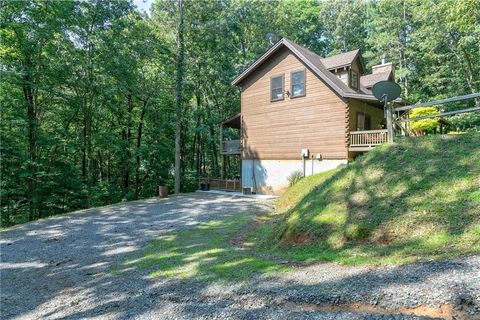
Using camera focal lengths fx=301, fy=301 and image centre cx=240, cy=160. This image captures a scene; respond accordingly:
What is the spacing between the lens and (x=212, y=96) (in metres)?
28.5

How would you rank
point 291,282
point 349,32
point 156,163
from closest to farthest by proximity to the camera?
point 291,282, point 156,163, point 349,32

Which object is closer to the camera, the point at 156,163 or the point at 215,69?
the point at 215,69

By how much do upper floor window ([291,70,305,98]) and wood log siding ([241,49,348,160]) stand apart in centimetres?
23

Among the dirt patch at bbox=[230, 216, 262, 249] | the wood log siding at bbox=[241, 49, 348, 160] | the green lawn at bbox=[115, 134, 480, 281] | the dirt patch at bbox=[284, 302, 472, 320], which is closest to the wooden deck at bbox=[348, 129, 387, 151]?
the wood log siding at bbox=[241, 49, 348, 160]

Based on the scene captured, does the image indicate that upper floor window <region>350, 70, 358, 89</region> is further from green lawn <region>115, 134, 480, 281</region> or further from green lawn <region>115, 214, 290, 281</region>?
green lawn <region>115, 214, 290, 281</region>

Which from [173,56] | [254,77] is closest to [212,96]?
[173,56]

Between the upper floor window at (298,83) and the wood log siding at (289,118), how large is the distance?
23 centimetres

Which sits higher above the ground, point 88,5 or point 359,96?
point 88,5

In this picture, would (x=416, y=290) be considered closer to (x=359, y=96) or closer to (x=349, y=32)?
(x=359, y=96)

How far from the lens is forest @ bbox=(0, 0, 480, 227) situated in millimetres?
18750

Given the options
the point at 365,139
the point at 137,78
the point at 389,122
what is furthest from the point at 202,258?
the point at 137,78

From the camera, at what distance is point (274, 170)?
18.4 metres

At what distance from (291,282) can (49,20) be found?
852 inches

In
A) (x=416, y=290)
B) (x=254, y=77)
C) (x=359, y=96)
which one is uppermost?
(x=254, y=77)
